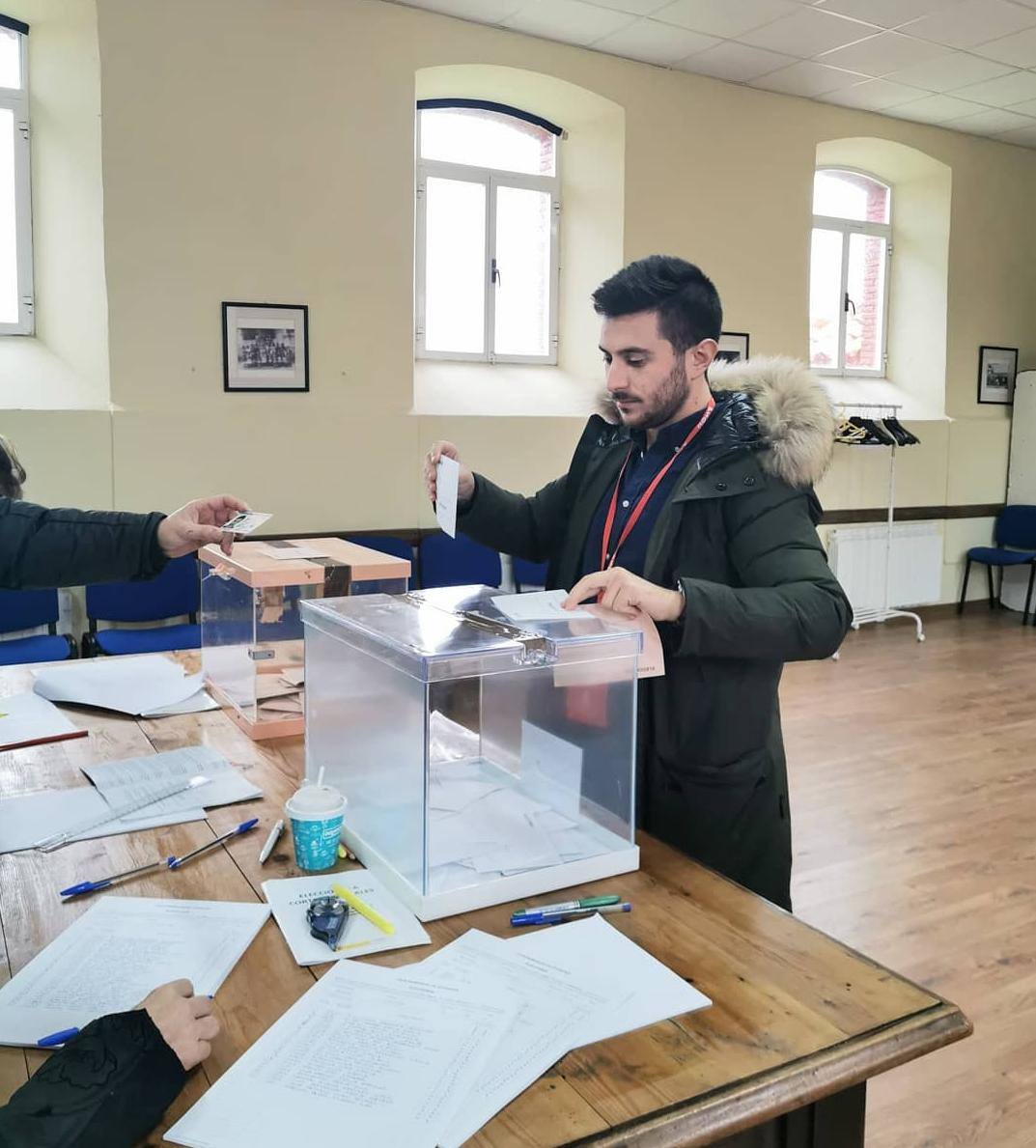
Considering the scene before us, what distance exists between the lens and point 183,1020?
0.98 m

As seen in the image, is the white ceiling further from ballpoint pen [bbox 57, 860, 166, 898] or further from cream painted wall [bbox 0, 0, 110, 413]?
ballpoint pen [bbox 57, 860, 166, 898]

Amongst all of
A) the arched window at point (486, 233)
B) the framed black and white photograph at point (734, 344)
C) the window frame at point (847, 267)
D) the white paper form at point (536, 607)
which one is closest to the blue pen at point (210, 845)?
the white paper form at point (536, 607)

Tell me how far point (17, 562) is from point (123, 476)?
3.22 metres

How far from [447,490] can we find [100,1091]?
124 cm

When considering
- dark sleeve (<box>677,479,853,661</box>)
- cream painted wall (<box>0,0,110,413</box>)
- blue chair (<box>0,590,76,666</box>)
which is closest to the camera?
dark sleeve (<box>677,479,853,661</box>)

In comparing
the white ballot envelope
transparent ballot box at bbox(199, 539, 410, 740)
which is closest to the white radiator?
transparent ballot box at bbox(199, 539, 410, 740)

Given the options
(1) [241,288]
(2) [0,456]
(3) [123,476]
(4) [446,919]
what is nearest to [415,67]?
(1) [241,288]

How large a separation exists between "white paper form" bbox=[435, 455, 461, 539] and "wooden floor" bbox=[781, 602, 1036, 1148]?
150 cm

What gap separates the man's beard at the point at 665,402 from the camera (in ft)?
6.14

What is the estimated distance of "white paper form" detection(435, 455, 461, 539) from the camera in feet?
6.27

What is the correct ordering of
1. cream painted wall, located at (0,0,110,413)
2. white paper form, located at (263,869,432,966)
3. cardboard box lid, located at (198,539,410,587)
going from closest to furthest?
white paper form, located at (263,869,432,966) < cardboard box lid, located at (198,539,410,587) < cream painted wall, located at (0,0,110,413)

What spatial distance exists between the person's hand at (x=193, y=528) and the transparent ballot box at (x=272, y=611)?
14 centimetres

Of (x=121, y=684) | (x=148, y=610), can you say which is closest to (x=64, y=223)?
(x=148, y=610)

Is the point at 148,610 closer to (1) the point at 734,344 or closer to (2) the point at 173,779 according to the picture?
(2) the point at 173,779
